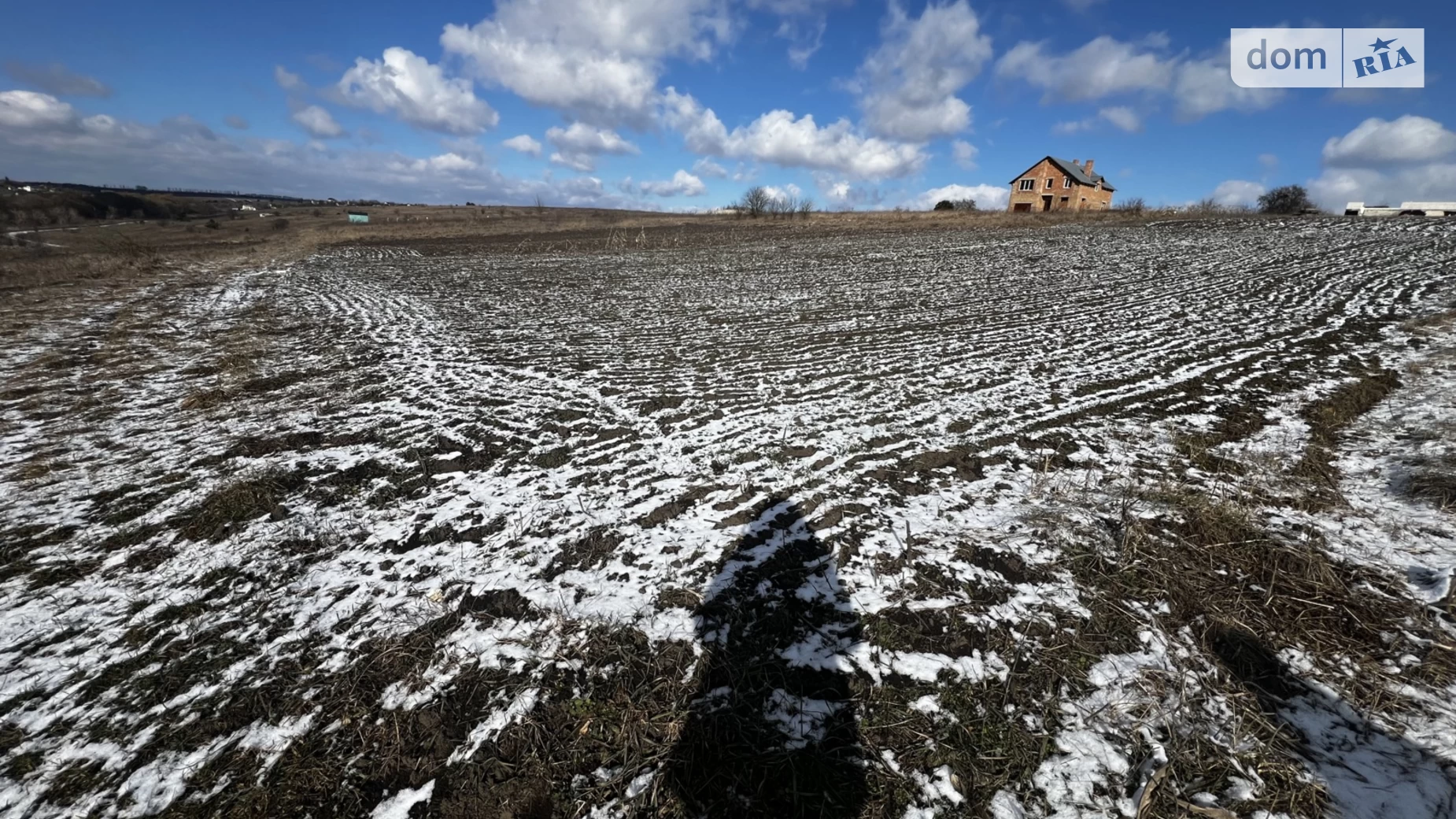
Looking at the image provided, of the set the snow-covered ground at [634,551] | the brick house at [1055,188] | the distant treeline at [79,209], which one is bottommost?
the snow-covered ground at [634,551]

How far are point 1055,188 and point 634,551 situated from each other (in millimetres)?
69017

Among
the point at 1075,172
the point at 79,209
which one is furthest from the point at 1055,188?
the point at 79,209

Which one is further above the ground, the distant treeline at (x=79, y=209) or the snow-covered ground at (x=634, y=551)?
the distant treeline at (x=79, y=209)

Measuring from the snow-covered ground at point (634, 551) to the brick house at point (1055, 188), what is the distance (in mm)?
53419

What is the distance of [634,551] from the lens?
4.84 metres

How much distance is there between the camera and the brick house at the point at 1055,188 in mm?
56062

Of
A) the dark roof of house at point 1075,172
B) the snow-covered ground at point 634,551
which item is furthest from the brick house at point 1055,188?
the snow-covered ground at point 634,551

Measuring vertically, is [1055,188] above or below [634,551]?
above

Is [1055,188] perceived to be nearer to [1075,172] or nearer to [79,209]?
[1075,172]

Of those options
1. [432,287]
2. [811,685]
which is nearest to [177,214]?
[432,287]

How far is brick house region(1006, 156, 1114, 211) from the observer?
2207 inches

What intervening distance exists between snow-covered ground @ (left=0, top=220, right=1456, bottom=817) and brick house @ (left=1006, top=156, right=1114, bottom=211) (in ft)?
175

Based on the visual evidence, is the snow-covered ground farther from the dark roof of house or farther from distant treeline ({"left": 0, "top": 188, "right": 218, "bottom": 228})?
distant treeline ({"left": 0, "top": 188, "right": 218, "bottom": 228})

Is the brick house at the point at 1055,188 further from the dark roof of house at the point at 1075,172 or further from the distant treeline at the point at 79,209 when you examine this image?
the distant treeline at the point at 79,209
